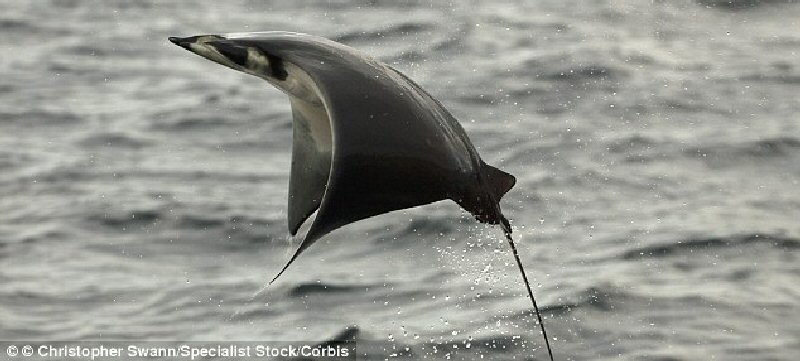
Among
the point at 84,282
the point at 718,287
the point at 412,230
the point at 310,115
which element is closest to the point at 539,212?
the point at 412,230

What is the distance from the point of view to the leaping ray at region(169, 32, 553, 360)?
331 centimetres

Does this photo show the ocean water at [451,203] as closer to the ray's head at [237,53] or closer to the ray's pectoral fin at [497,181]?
the ray's pectoral fin at [497,181]

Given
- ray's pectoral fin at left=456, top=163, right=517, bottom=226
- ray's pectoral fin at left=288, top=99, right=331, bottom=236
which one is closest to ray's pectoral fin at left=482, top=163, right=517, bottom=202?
ray's pectoral fin at left=456, top=163, right=517, bottom=226

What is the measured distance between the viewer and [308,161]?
13.8 feet

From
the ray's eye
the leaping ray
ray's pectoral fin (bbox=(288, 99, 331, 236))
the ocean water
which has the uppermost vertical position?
the ray's eye

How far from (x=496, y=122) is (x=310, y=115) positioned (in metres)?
4.46

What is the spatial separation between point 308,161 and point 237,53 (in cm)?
70

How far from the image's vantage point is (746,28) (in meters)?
9.73

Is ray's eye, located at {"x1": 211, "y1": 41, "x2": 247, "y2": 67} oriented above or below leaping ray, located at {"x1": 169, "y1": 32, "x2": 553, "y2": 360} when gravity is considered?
above

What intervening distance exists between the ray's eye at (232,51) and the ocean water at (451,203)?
2.43 metres

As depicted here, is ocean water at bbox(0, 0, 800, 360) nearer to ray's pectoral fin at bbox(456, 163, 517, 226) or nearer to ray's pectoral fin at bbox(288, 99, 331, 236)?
ray's pectoral fin at bbox(288, 99, 331, 236)

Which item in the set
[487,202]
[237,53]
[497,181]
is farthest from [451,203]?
[237,53]

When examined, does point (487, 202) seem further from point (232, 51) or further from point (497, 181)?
point (232, 51)

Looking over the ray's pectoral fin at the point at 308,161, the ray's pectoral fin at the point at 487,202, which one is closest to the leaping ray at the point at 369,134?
the ray's pectoral fin at the point at 487,202
